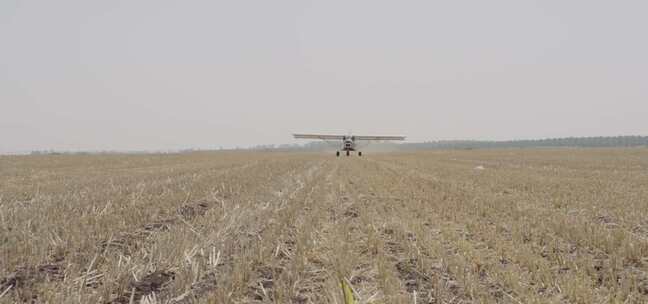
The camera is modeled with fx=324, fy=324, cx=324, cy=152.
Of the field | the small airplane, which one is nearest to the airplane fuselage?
the small airplane

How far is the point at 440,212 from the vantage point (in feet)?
24.0

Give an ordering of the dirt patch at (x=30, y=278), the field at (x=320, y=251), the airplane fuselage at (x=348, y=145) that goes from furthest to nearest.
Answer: the airplane fuselage at (x=348, y=145) < the field at (x=320, y=251) < the dirt patch at (x=30, y=278)

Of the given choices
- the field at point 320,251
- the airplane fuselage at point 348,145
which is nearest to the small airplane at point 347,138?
the airplane fuselage at point 348,145

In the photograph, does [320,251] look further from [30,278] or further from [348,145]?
[348,145]

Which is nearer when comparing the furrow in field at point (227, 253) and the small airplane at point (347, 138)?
the furrow in field at point (227, 253)

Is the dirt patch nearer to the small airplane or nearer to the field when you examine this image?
the field

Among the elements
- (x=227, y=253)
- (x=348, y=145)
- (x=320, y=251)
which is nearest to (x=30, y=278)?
(x=227, y=253)

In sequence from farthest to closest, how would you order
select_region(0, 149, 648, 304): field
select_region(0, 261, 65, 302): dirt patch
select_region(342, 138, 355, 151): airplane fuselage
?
1. select_region(342, 138, 355, 151): airplane fuselage
2. select_region(0, 149, 648, 304): field
3. select_region(0, 261, 65, 302): dirt patch

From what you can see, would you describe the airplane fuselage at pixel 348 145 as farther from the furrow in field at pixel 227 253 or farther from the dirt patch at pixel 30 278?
the dirt patch at pixel 30 278

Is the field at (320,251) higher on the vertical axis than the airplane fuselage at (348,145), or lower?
lower

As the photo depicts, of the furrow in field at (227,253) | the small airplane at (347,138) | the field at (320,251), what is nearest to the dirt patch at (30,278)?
the field at (320,251)

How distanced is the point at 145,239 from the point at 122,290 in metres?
2.06

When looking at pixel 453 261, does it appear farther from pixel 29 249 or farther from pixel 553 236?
pixel 29 249

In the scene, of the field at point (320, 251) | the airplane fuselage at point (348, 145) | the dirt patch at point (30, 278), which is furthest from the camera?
the airplane fuselage at point (348, 145)
